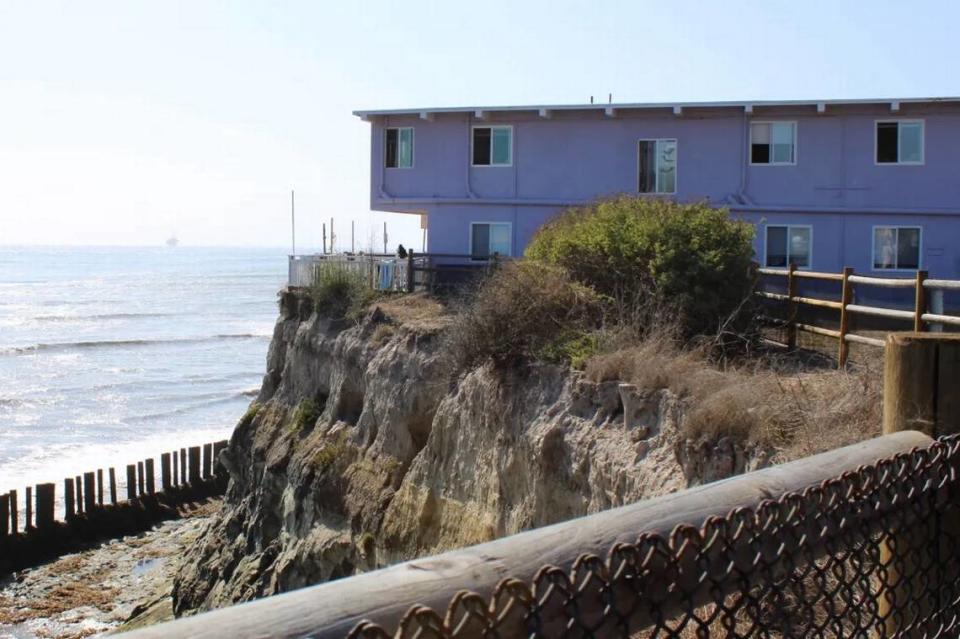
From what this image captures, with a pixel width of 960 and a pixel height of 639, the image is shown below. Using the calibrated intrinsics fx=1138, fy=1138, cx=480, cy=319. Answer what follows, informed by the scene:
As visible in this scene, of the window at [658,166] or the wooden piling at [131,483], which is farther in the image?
the wooden piling at [131,483]

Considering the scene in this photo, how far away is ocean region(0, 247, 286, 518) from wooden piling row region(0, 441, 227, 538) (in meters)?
1.53

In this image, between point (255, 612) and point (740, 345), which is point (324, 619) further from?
point (740, 345)

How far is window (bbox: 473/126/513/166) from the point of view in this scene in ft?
103

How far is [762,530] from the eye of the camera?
2.93 metres

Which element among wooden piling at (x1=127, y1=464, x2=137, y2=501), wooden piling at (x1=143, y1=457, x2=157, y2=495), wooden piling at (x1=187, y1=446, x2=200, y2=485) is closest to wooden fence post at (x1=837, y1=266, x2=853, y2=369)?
wooden piling at (x1=127, y1=464, x2=137, y2=501)

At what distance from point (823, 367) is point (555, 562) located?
46.3 feet

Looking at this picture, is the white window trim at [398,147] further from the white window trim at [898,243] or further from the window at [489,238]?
the white window trim at [898,243]

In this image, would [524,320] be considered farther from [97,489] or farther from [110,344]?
[110,344]

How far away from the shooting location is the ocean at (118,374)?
40312 mm

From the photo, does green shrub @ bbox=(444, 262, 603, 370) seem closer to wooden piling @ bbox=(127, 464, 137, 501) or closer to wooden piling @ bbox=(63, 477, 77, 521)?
wooden piling @ bbox=(63, 477, 77, 521)

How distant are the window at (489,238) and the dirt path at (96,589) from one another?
35.9 feet

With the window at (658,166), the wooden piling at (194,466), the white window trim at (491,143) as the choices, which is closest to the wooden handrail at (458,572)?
the window at (658,166)

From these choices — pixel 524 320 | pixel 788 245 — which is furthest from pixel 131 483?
pixel 524 320

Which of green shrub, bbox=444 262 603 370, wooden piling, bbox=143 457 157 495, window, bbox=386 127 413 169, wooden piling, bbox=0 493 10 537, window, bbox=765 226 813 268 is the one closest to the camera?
green shrub, bbox=444 262 603 370
